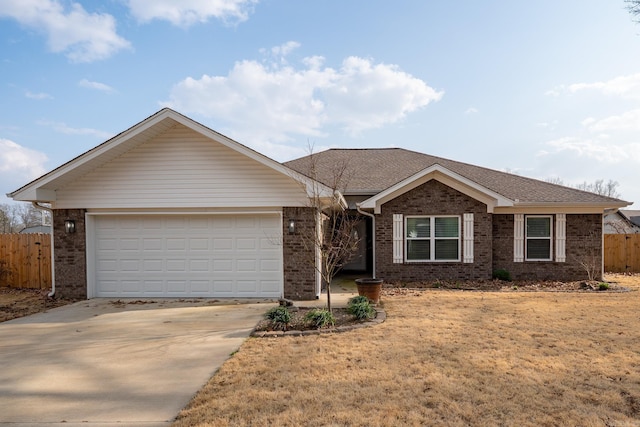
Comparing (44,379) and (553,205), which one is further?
(553,205)

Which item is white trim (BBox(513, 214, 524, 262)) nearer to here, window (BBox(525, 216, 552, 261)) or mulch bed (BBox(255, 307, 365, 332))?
window (BBox(525, 216, 552, 261))

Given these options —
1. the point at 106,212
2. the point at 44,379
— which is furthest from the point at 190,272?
the point at 44,379

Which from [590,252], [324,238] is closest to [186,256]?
[324,238]

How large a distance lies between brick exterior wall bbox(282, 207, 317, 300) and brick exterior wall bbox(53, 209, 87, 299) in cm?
532

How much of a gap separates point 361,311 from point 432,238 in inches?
241

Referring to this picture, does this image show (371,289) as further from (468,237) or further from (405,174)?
(405,174)

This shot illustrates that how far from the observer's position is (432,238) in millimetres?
12672

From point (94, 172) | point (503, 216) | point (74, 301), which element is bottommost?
point (74, 301)

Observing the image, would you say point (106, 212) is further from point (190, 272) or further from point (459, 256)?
point (459, 256)

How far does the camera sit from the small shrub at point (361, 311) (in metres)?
7.36

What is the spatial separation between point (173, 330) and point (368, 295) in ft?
14.1

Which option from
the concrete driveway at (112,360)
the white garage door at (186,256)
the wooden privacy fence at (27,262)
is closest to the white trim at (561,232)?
the white garage door at (186,256)

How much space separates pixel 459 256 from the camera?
41.3ft

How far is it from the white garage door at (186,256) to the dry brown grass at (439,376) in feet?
12.8
